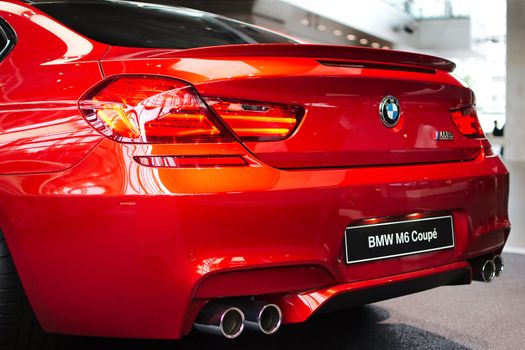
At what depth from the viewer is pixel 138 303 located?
5.65 ft

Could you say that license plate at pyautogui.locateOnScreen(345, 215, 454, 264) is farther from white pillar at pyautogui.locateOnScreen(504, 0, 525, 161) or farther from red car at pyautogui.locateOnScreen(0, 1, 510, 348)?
white pillar at pyautogui.locateOnScreen(504, 0, 525, 161)

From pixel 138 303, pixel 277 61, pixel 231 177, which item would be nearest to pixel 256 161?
pixel 231 177

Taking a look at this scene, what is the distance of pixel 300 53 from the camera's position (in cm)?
186

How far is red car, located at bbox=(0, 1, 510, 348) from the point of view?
1.68 m

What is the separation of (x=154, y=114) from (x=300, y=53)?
40cm

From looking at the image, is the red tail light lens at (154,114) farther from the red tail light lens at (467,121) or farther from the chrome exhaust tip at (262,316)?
the red tail light lens at (467,121)

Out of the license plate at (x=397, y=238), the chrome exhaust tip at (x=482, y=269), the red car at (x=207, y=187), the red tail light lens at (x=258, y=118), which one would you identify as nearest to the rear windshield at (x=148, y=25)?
the red car at (x=207, y=187)

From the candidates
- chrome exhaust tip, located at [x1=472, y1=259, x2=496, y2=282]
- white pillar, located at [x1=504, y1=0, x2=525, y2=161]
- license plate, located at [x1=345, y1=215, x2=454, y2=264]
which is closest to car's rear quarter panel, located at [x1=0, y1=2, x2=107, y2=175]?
license plate, located at [x1=345, y1=215, x2=454, y2=264]

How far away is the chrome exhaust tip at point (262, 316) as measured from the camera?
1721mm

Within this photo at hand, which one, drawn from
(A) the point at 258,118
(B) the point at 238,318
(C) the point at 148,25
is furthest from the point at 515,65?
(B) the point at 238,318

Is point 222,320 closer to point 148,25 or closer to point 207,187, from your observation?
point 207,187

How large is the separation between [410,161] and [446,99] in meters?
0.25

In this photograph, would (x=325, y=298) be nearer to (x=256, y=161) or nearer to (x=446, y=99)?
(x=256, y=161)

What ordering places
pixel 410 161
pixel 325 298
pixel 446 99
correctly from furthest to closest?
pixel 446 99, pixel 410 161, pixel 325 298
